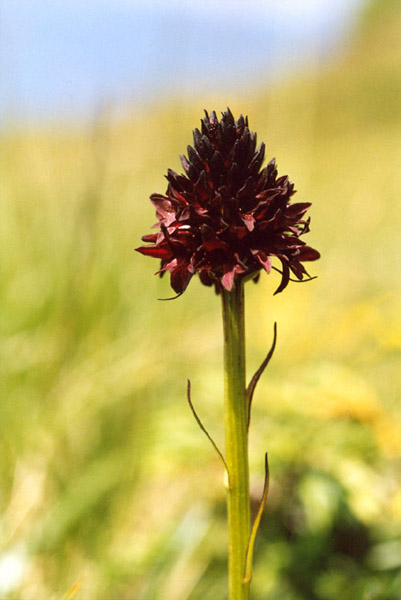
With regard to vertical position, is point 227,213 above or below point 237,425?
above

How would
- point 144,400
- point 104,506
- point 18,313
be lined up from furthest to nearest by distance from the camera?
point 18,313 < point 144,400 < point 104,506

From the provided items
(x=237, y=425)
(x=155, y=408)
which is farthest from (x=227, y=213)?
(x=155, y=408)

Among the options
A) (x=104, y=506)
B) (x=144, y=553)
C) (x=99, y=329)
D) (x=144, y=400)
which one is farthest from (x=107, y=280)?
(x=144, y=553)

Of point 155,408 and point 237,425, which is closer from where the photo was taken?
point 237,425

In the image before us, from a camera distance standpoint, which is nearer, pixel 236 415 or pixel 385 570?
pixel 236 415

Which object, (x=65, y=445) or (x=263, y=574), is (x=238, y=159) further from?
(x=65, y=445)

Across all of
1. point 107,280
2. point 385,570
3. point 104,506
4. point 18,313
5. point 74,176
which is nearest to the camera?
point 385,570

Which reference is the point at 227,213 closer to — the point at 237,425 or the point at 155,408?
the point at 237,425
